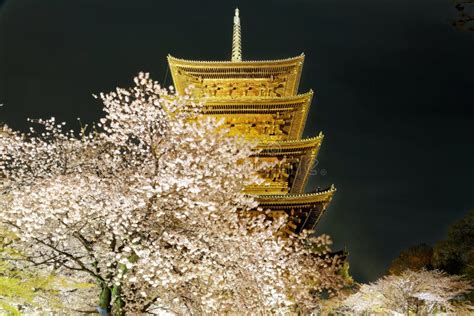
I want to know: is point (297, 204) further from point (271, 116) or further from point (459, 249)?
point (459, 249)

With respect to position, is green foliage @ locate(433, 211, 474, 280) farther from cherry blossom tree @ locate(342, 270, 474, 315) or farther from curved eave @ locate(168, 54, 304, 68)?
curved eave @ locate(168, 54, 304, 68)

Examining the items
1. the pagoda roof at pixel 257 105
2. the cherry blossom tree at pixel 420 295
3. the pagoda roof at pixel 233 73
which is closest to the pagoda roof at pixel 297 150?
the pagoda roof at pixel 257 105

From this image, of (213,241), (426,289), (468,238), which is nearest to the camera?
(213,241)

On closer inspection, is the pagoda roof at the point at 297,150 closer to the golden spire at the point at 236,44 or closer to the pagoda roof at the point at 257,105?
the pagoda roof at the point at 257,105

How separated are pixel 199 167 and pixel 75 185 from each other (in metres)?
3.16

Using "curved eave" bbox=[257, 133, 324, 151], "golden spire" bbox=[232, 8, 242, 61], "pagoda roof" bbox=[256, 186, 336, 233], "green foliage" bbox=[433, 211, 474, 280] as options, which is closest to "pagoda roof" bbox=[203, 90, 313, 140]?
"curved eave" bbox=[257, 133, 324, 151]

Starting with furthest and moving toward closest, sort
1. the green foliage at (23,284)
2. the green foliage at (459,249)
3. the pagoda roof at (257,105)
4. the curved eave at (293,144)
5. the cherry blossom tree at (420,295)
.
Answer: the green foliage at (459,249) < the pagoda roof at (257,105) < the cherry blossom tree at (420,295) < the curved eave at (293,144) < the green foliage at (23,284)

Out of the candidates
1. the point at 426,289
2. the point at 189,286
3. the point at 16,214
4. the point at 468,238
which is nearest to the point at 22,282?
the point at 16,214

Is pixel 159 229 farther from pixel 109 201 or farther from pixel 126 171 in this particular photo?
pixel 126 171

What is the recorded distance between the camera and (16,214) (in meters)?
9.72

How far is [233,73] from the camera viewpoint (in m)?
20.8

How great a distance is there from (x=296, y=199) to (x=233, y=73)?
7813 millimetres

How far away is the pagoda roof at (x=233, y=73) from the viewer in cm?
2050

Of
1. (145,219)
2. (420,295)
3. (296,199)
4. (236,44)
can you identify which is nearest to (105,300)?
(145,219)
